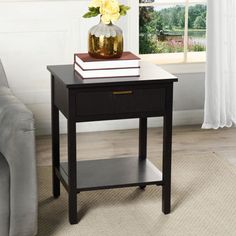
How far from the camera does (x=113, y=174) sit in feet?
10.8

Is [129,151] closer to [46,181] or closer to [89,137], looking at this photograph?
[89,137]

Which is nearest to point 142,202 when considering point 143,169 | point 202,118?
→ point 143,169

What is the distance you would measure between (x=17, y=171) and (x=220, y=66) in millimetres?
2038

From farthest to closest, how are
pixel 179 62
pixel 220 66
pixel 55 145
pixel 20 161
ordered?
pixel 179 62 < pixel 220 66 < pixel 55 145 < pixel 20 161

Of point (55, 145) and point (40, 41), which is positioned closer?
point (55, 145)

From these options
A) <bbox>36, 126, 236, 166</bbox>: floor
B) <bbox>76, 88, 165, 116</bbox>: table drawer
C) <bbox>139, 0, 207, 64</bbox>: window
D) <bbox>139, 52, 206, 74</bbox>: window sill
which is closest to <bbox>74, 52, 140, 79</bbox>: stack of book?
<bbox>76, 88, 165, 116</bbox>: table drawer

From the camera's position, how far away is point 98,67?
3035mm

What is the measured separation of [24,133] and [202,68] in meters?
2.13

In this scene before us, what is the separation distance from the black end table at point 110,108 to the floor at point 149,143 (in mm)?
774

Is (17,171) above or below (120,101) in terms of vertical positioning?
below

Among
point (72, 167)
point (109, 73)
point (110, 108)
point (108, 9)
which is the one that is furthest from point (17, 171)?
point (108, 9)

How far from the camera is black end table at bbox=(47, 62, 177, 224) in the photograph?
9.78 ft

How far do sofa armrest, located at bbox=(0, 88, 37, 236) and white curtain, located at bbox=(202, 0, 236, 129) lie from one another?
187 cm

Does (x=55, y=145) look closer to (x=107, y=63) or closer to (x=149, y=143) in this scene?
(x=107, y=63)
